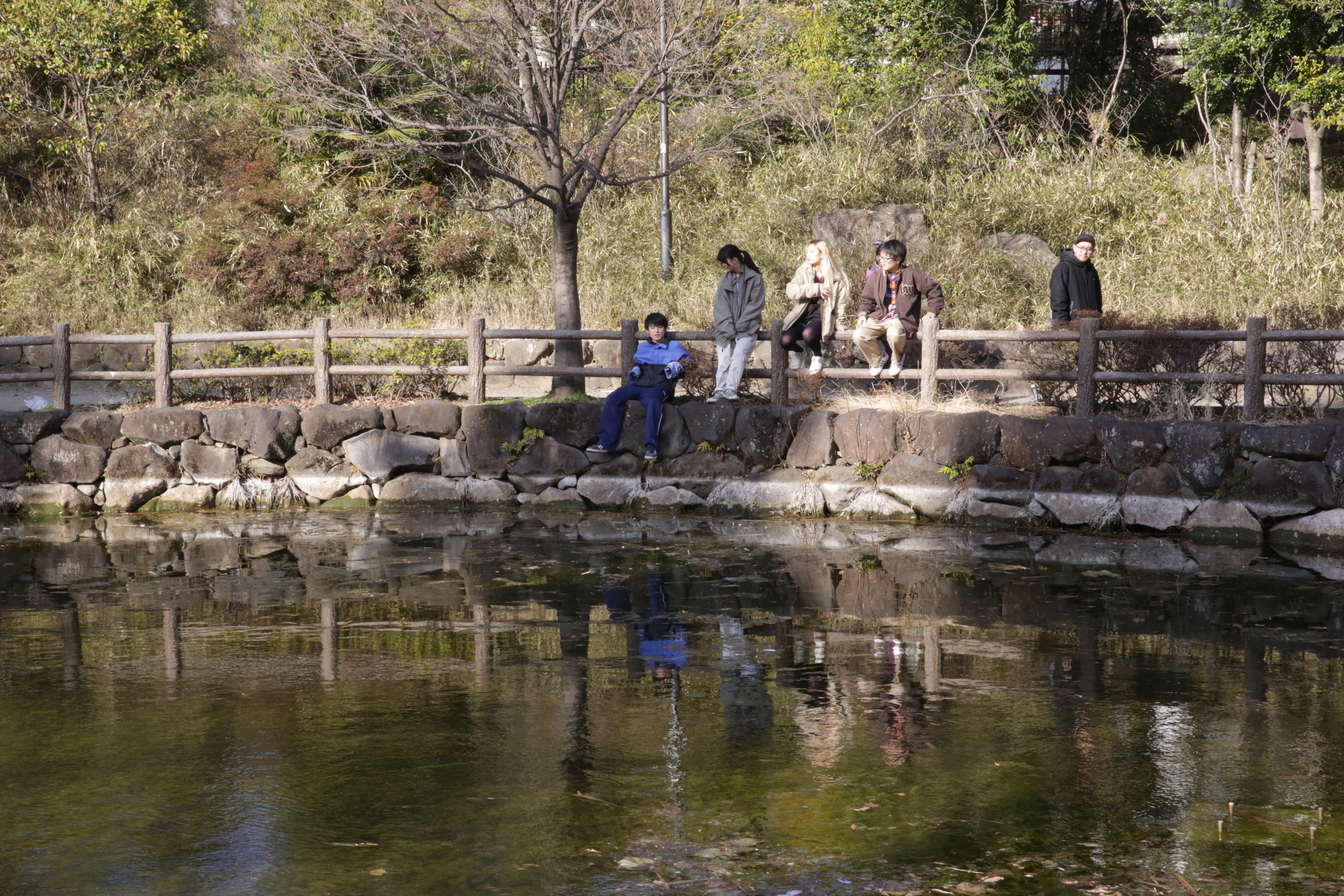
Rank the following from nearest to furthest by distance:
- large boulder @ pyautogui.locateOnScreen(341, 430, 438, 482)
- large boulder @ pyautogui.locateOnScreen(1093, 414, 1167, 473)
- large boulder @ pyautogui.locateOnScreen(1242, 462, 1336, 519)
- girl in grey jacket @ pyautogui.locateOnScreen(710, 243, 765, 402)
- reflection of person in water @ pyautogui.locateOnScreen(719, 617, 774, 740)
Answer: reflection of person in water @ pyautogui.locateOnScreen(719, 617, 774, 740), large boulder @ pyautogui.locateOnScreen(1242, 462, 1336, 519), large boulder @ pyautogui.locateOnScreen(1093, 414, 1167, 473), girl in grey jacket @ pyautogui.locateOnScreen(710, 243, 765, 402), large boulder @ pyautogui.locateOnScreen(341, 430, 438, 482)

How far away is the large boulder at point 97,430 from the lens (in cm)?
1181

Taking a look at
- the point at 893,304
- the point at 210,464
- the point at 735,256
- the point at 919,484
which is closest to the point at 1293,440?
the point at 919,484

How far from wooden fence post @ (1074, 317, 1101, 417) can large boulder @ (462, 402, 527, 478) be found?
502 centimetres

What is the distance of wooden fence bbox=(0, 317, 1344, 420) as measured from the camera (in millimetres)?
9992

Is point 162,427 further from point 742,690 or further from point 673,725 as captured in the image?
point 673,725

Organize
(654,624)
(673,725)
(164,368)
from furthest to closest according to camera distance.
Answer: (164,368) < (654,624) < (673,725)

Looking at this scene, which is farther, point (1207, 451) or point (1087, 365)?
point (1087, 365)

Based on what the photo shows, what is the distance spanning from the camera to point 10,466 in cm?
1170

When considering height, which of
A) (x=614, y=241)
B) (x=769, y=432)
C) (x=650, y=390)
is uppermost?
(x=614, y=241)

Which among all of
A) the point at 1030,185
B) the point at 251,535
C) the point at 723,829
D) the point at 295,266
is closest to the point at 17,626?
the point at 251,535

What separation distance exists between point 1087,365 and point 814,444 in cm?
243

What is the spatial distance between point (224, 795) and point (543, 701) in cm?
153

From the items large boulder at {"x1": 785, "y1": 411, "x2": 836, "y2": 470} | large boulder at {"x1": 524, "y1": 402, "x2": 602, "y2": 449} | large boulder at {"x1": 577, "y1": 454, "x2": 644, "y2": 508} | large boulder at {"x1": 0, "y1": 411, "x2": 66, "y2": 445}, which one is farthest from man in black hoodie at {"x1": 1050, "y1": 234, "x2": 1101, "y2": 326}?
large boulder at {"x1": 0, "y1": 411, "x2": 66, "y2": 445}

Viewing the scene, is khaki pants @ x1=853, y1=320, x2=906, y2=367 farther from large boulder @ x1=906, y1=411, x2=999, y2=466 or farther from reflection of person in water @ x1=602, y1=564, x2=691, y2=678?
reflection of person in water @ x1=602, y1=564, x2=691, y2=678
